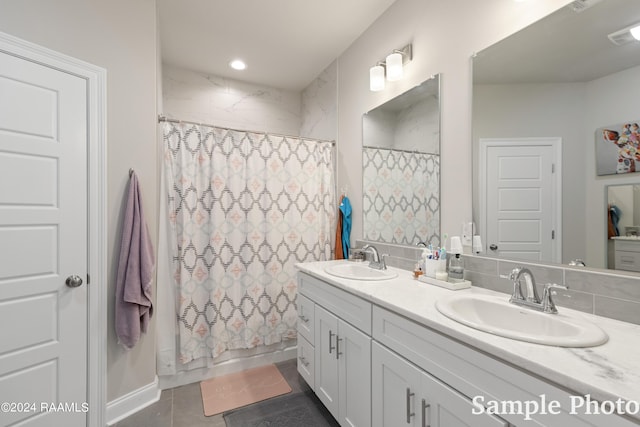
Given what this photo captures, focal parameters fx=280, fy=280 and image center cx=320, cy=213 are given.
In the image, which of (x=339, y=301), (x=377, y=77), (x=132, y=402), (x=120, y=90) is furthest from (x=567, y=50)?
(x=132, y=402)

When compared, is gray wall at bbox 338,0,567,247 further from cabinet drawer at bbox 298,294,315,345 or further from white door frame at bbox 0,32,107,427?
white door frame at bbox 0,32,107,427

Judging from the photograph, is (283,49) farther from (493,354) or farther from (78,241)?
(493,354)

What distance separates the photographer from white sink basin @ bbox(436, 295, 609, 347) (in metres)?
0.80

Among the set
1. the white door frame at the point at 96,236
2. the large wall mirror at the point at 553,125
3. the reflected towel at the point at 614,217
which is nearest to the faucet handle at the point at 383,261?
the large wall mirror at the point at 553,125

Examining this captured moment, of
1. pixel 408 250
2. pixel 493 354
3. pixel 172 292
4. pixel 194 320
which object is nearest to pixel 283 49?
pixel 408 250

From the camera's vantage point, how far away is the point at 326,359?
1.68 meters

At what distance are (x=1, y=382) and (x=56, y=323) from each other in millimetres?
287

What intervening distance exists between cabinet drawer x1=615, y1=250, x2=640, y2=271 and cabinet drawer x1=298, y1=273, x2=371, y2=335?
0.95m

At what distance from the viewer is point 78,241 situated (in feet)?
5.05

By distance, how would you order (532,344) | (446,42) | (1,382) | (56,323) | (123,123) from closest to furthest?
(532,344), (1,382), (56,323), (446,42), (123,123)

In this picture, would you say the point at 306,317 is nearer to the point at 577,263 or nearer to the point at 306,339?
the point at 306,339

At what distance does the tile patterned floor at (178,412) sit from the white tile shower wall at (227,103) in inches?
96.1

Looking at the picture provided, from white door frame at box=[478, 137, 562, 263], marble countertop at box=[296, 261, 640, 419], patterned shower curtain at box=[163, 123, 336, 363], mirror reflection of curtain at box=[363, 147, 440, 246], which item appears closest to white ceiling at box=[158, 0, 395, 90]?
patterned shower curtain at box=[163, 123, 336, 363]

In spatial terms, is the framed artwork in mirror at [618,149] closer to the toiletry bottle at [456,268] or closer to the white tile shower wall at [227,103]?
the toiletry bottle at [456,268]
